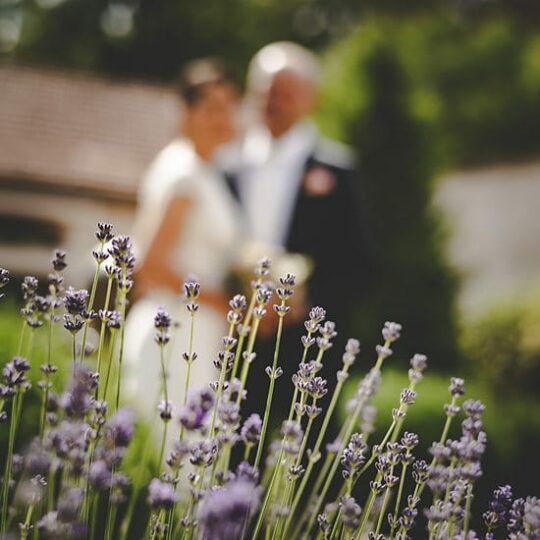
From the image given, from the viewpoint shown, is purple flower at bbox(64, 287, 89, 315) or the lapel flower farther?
the lapel flower

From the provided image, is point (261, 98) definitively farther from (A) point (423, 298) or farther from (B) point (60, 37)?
(B) point (60, 37)

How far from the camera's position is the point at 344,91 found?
8.46 metres

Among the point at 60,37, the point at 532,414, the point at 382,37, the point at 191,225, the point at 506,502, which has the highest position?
the point at 60,37

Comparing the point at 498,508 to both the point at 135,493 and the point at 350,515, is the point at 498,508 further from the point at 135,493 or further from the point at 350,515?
the point at 135,493

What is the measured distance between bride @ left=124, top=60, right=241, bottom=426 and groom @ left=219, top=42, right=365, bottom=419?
0.17m

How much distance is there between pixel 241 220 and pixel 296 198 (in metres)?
0.30

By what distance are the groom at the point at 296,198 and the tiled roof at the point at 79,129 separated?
28.3ft

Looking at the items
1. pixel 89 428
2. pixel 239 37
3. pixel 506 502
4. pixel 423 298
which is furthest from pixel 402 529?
→ pixel 239 37

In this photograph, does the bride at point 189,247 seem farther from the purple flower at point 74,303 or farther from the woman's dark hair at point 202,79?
the purple flower at point 74,303

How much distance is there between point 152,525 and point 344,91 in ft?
24.7

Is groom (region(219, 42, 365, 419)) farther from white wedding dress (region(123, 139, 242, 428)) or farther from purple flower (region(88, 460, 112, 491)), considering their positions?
purple flower (region(88, 460, 112, 491))

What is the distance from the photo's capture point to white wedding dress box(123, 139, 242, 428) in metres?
3.79

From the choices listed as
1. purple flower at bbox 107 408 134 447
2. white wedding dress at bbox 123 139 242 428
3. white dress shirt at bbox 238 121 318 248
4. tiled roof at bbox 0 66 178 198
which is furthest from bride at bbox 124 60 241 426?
tiled roof at bbox 0 66 178 198

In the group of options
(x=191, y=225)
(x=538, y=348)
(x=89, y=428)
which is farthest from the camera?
(x=538, y=348)
